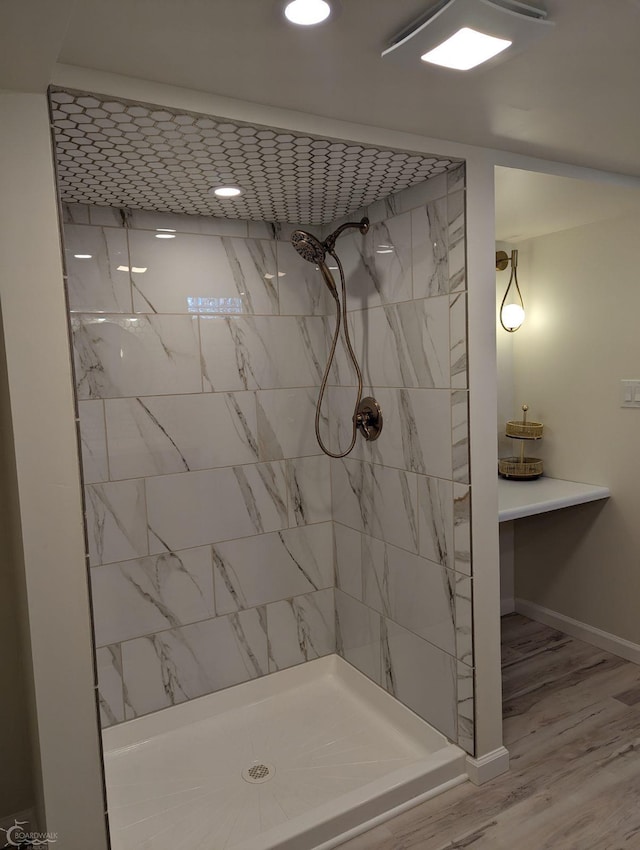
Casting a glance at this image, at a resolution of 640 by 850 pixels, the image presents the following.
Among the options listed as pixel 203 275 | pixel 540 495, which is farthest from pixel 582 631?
pixel 203 275

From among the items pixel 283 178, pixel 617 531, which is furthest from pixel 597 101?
pixel 617 531

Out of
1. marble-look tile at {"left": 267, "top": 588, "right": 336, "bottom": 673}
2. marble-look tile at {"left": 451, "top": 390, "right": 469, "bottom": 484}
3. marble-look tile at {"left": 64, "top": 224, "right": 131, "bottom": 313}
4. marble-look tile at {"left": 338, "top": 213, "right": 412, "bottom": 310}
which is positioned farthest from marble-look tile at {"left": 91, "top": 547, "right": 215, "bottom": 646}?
marble-look tile at {"left": 338, "top": 213, "right": 412, "bottom": 310}

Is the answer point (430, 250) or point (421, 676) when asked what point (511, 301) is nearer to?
point (430, 250)

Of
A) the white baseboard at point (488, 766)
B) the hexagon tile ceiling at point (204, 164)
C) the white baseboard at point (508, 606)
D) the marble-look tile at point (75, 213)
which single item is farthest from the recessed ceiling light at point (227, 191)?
the white baseboard at point (508, 606)

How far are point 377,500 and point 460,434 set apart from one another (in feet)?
1.91

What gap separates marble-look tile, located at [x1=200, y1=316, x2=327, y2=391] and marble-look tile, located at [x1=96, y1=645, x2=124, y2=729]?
1.11 metres

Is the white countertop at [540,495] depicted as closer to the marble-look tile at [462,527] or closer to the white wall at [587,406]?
the white wall at [587,406]

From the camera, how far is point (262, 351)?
8.63 ft

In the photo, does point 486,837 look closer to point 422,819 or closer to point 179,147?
point 422,819

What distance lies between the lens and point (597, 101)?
5.50 ft

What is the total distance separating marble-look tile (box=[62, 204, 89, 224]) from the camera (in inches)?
88.1

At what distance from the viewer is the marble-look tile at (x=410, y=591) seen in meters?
2.23

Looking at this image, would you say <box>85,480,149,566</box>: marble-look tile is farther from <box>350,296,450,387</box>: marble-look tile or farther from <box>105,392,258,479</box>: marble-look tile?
<box>350,296,450,387</box>: marble-look tile

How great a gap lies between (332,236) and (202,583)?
151cm
